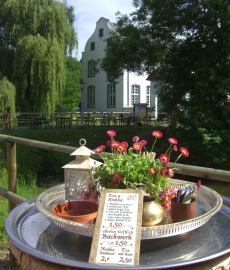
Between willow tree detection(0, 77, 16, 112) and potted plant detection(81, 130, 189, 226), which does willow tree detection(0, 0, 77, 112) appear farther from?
potted plant detection(81, 130, 189, 226)

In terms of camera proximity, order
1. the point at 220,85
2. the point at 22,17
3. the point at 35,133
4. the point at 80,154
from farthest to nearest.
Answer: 1. the point at 22,17
2. the point at 35,133
3. the point at 220,85
4. the point at 80,154

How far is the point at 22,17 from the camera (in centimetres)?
1686

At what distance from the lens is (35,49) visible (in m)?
16.3

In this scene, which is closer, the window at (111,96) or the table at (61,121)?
the table at (61,121)

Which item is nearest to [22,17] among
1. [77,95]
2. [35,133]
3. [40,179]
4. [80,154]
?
[35,133]

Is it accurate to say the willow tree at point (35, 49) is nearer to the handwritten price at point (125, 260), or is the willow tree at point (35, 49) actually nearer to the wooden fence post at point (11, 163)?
the wooden fence post at point (11, 163)

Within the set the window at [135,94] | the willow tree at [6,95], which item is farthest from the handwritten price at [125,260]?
the window at [135,94]

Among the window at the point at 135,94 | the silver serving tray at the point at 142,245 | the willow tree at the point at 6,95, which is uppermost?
the window at the point at 135,94

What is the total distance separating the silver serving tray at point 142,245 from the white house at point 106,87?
85.0 ft

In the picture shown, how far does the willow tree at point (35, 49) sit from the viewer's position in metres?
16.5

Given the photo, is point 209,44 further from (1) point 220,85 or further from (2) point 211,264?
(2) point 211,264

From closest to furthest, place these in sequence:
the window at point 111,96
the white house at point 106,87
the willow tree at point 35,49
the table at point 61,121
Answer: the willow tree at point 35,49, the table at point 61,121, the white house at point 106,87, the window at point 111,96

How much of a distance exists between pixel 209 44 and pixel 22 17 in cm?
1133

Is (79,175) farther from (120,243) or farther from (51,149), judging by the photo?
(51,149)
